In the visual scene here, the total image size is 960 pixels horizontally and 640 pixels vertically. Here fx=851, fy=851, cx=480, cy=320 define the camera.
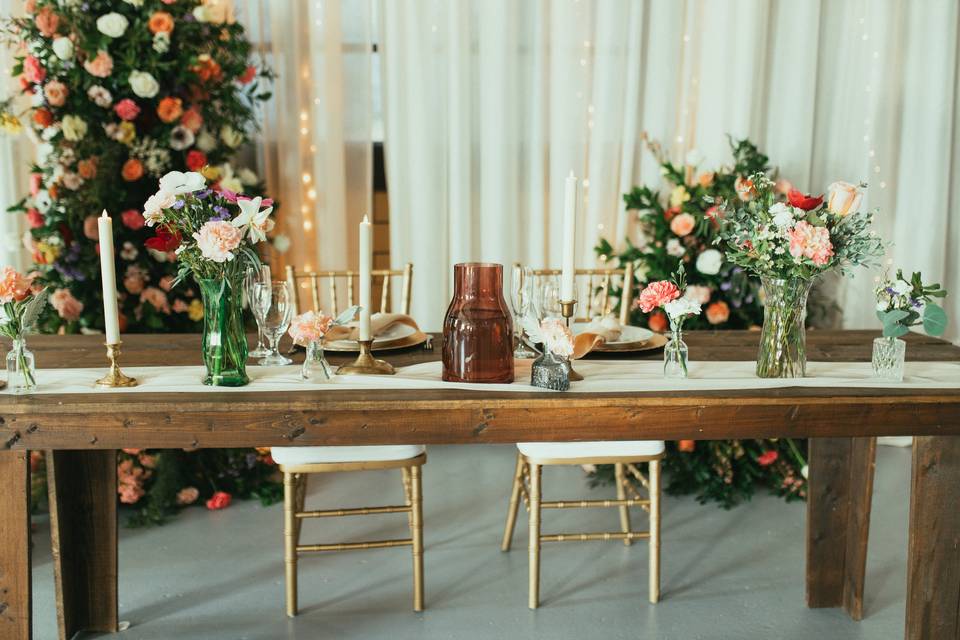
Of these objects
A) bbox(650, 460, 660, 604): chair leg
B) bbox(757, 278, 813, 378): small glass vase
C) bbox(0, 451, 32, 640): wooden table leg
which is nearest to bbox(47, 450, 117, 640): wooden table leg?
bbox(0, 451, 32, 640): wooden table leg

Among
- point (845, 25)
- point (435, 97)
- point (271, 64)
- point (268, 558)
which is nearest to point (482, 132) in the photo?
point (435, 97)

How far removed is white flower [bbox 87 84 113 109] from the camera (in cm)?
267

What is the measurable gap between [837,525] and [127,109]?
2438 mm

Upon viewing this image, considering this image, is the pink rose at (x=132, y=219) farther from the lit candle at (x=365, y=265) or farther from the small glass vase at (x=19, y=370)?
the lit candle at (x=365, y=265)

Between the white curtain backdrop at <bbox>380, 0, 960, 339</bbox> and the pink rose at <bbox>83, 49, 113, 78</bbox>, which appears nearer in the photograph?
the pink rose at <bbox>83, 49, 113, 78</bbox>

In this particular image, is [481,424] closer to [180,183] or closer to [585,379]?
[585,379]

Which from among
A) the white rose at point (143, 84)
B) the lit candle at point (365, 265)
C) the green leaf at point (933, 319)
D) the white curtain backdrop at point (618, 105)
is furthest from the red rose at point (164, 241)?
the white curtain backdrop at point (618, 105)

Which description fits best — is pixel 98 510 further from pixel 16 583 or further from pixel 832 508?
pixel 832 508

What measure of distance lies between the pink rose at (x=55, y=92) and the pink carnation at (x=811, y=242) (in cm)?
224

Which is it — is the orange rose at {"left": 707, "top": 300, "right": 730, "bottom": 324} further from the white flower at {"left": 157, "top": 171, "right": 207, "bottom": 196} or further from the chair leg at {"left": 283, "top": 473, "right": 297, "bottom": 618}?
the white flower at {"left": 157, "top": 171, "right": 207, "bottom": 196}

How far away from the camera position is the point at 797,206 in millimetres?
1648

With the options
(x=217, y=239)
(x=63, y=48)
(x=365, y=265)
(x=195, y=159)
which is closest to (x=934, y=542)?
(x=365, y=265)

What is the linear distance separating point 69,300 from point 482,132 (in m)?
1.62

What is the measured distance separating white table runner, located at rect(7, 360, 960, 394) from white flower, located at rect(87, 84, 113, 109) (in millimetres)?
1203
